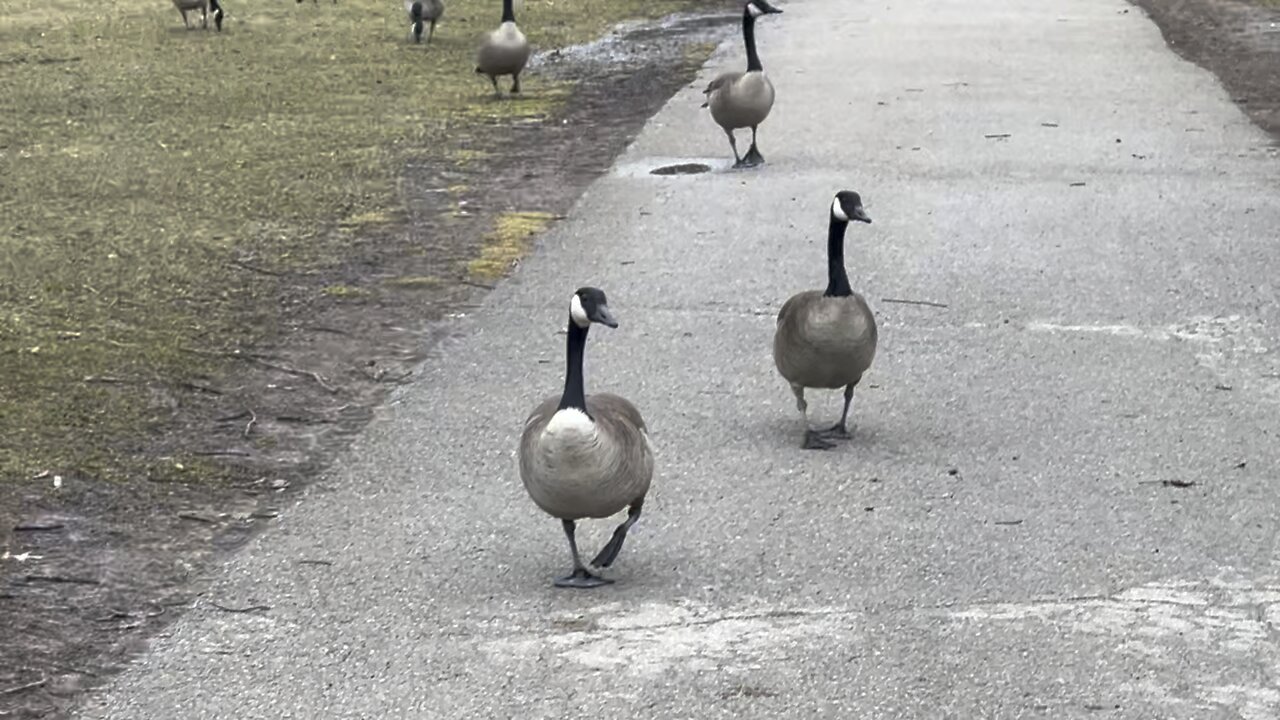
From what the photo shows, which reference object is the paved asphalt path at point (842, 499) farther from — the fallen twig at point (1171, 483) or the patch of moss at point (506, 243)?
the patch of moss at point (506, 243)

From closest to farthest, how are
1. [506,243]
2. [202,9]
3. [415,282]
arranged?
[415,282] → [506,243] → [202,9]

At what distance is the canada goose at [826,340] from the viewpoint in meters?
6.99

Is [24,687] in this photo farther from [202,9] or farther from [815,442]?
[202,9]

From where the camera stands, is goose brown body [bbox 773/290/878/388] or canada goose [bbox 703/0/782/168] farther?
canada goose [bbox 703/0/782/168]

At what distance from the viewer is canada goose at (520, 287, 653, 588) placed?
541 centimetres

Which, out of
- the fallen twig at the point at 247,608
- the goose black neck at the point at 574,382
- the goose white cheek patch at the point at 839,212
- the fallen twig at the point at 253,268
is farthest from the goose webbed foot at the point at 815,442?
the fallen twig at the point at 253,268

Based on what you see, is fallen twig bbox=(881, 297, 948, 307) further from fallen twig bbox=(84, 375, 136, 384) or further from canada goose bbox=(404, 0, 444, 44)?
canada goose bbox=(404, 0, 444, 44)

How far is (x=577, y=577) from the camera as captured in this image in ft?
18.8

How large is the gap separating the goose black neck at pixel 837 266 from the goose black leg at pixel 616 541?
5.13ft

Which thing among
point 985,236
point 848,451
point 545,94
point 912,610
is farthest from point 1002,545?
point 545,94

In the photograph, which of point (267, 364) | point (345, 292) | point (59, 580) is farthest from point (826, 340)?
point (345, 292)

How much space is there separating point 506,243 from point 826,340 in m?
4.05

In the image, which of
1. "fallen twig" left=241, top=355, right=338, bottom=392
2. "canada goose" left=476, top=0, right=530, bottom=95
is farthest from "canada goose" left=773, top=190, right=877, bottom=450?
"canada goose" left=476, top=0, right=530, bottom=95

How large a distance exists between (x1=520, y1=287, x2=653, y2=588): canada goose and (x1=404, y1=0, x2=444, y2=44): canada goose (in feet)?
48.0
